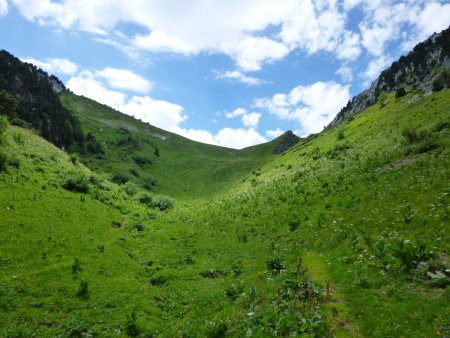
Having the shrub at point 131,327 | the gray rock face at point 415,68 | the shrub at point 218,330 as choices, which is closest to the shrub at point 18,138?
the shrub at point 131,327

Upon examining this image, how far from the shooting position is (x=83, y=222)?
36.5 meters

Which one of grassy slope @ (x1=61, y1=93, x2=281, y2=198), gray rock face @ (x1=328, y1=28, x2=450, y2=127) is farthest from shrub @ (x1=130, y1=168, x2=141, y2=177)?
gray rock face @ (x1=328, y1=28, x2=450, y2=127)

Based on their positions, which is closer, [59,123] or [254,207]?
[254,207]

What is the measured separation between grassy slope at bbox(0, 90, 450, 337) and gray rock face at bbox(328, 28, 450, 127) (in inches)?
2698

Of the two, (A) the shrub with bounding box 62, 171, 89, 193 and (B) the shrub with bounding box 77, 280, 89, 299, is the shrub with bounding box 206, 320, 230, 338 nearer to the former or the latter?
(B) the shrub with bounding box 77, 280, 89, 299

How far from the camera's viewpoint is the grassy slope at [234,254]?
16547 millimetres

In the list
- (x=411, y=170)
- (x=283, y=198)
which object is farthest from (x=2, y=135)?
(x=411, y=170)

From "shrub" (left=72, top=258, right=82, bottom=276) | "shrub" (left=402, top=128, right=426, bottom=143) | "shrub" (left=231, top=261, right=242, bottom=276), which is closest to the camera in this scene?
"shrub" (left=72, top=258, right=82, bottom=276)

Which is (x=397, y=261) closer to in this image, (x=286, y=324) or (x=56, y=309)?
(x=286, y=324)

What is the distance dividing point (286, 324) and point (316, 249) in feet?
33.4

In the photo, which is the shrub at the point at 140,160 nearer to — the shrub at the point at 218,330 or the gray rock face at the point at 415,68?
the gray rock face at the point at 415,68

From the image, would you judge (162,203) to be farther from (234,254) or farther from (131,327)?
(131,327)

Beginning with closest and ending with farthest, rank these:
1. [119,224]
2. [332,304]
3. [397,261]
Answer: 1. [332,304]
2. [397,261]
3. [119,224]

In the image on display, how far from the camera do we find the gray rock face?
333 ft
